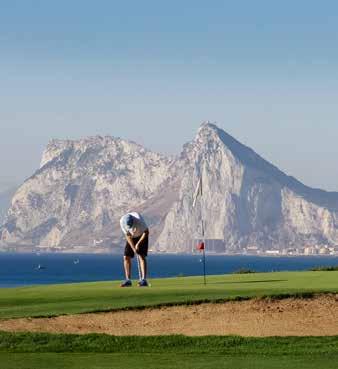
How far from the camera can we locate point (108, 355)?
19.5 meters

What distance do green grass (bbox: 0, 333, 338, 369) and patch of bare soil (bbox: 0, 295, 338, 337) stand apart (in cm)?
109

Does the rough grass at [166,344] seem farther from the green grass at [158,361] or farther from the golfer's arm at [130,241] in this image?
the golfer's arm at [130,241]

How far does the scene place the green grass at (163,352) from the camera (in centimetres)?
1816

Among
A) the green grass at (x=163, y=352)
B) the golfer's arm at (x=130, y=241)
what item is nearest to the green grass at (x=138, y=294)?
the golfer's arm at (x=130, y=241)

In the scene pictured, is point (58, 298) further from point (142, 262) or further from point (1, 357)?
point (1, 357)

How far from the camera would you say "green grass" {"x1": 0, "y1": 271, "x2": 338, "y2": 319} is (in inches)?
958

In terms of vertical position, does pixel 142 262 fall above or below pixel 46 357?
above

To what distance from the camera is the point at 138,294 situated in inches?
1022

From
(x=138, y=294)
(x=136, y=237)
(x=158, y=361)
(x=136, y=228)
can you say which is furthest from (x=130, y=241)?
(x=158, y=361)

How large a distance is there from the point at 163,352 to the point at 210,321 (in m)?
3.43

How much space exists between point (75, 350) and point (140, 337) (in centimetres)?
156

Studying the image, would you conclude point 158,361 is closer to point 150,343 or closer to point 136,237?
point 150,343

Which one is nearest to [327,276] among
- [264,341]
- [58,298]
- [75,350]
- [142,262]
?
[142,262]

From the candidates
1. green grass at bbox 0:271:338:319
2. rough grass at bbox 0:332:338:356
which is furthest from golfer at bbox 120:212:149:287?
rough grass at bbox 0:332:338:356
